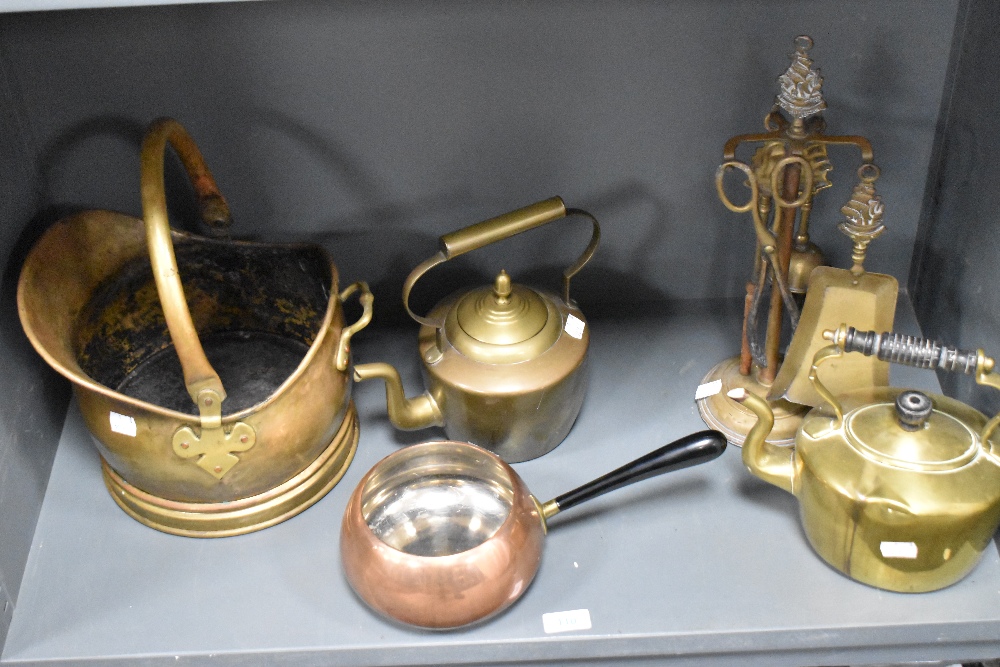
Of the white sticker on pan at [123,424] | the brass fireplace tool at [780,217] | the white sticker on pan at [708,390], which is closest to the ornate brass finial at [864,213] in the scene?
the brass fireplace tool at [780,217]

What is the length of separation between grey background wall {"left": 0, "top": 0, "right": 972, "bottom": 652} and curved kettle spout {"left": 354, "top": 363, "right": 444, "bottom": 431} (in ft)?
0.74

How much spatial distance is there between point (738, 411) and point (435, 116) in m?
0.45

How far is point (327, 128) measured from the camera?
108cm

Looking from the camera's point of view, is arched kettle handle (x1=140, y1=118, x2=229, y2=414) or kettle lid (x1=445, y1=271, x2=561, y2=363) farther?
kettle lid (x1=445, y1=271, x2=561, y2=363)

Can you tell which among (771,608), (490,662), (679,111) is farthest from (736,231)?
(490,662)

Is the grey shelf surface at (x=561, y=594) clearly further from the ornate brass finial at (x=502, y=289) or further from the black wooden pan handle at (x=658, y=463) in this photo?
the ornate brass finial at (x=502, y=289)

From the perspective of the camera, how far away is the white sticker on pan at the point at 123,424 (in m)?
0.90

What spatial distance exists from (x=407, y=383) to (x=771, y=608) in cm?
46

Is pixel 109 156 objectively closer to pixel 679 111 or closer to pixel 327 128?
pixel 327 128

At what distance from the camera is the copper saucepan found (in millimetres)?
851

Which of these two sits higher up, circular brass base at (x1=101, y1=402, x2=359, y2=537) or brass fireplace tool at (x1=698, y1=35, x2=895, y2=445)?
brass fireplace tool at (x1=698, y1=35, x2=895, y2=445)

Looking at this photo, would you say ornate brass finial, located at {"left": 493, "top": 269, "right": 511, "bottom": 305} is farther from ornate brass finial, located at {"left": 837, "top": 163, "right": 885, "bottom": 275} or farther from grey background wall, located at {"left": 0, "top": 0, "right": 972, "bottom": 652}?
ornate brass finial, located at {"left": 837, "top": 163, "right": 885, "bottom": 275}

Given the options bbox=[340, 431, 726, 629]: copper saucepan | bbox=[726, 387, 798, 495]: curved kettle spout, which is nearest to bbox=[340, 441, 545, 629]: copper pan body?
bbox=[340, 431, 726, 629]: copper saucepan

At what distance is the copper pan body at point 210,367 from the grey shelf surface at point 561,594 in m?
0.04
